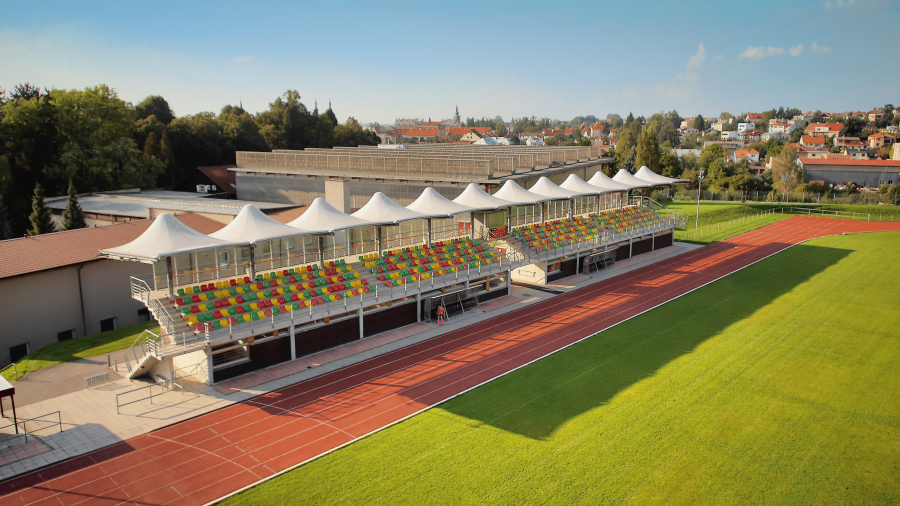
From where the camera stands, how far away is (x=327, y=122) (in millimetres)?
81812

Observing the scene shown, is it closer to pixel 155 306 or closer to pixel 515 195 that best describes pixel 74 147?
pixel 155 306

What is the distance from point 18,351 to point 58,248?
487 centimetres

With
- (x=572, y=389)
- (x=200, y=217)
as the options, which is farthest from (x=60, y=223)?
(x=572, y=389)

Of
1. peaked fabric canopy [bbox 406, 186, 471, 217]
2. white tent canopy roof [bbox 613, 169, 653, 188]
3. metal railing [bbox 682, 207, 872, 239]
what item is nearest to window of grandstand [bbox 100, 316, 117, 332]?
peaked fabric canopy [bbox 406, 186, 471, 217]

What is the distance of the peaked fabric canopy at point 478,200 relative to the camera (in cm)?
3134

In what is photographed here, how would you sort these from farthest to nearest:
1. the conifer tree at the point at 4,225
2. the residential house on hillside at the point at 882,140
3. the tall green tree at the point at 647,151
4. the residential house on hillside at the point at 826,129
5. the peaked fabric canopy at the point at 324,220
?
the residential house on hillside at the point at 826,129 < the residential house on hillside at the point at 882,140 < the tall green tree at the point at 647,151 < the conifer tree at the point at 4,225 < the peaked fabric canopy at the point at 324,220

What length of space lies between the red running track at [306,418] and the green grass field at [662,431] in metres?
0.84

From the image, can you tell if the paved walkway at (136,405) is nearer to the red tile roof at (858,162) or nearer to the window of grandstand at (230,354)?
the window of grandstand at (230,354)

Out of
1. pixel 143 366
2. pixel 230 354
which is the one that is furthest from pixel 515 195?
pixel 143 366

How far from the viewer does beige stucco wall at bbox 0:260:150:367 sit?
933 inches

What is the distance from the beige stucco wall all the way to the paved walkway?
24.4 ft

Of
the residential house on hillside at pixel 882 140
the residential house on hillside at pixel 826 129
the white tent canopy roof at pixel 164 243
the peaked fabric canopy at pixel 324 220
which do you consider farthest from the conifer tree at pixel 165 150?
the residential house on hillside at pixel 826 129

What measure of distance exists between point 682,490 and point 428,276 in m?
15.6

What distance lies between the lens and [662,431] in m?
16.0
